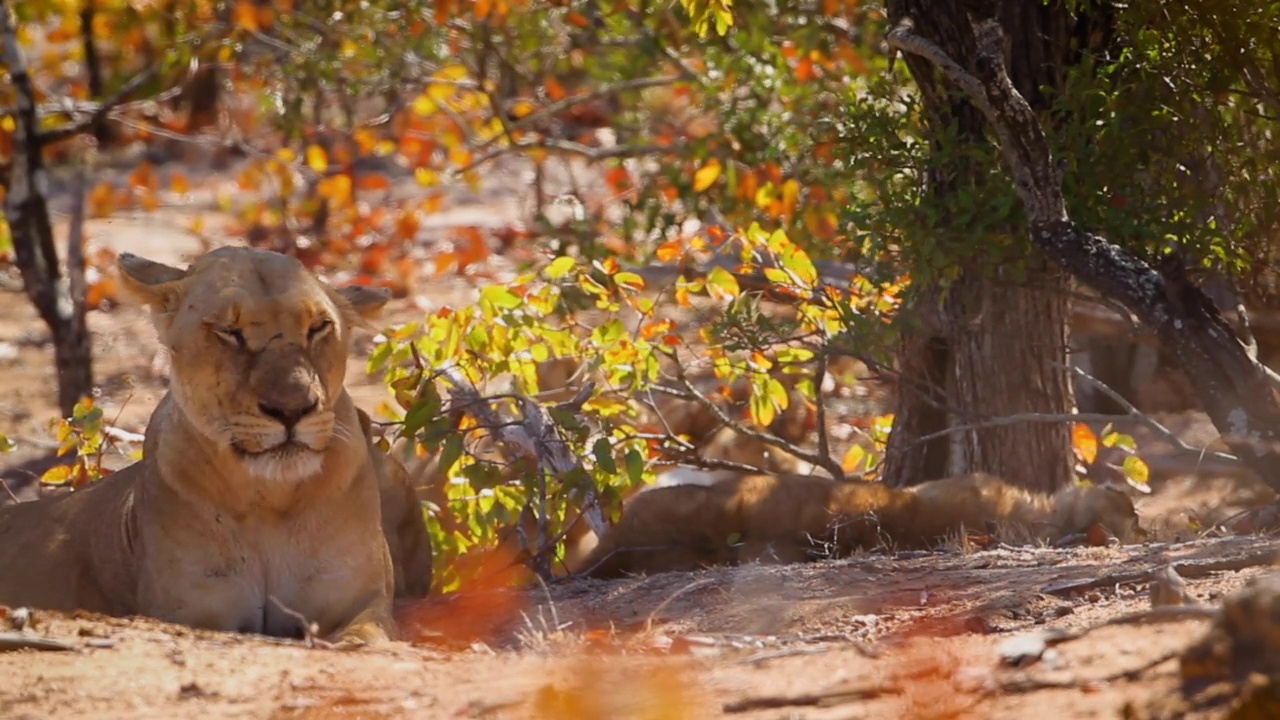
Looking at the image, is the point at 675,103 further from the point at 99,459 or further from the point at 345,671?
the point at 345,671

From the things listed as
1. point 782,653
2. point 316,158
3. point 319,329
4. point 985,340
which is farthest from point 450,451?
point 316,158

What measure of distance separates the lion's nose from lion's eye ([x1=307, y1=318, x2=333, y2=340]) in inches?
10.0

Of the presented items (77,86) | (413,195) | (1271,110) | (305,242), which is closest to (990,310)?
(1271,110)

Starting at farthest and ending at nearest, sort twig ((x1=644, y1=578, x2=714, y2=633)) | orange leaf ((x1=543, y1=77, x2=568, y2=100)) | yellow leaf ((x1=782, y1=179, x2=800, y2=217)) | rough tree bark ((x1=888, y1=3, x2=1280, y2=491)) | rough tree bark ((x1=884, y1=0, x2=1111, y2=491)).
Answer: orange leaf ((x1=543, y1=77, x2=568, y2=100))
yellow leaf ((x1=782, y1=179, x2=800, y2=217))
rough tree bark ((x1=884, y1=0, x2=1111, y2=491))
rough tree bark ((x1=888, y1=3, x2=1280, y2=491))
twig ((x1=644, y1=578, x2=714, y2=633))

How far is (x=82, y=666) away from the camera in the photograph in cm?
428

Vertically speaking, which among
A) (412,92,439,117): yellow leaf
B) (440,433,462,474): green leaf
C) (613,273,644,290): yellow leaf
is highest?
(412,92,439,117): yellow leaf

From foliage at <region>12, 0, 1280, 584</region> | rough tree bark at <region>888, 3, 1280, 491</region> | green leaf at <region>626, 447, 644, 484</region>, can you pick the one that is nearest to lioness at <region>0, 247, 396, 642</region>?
foliage at <region>12, 0, 1280, 584</region>

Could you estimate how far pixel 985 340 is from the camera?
7.16 m

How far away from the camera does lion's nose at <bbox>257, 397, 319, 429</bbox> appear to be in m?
5.01

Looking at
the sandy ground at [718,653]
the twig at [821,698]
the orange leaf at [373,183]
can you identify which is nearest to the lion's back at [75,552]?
the sandy ground at [718,653]

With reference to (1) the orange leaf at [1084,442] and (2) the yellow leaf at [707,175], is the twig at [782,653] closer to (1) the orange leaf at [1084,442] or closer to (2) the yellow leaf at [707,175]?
(1) the orange leaf at [1084,442]

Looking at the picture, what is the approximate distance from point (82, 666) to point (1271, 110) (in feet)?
14.3

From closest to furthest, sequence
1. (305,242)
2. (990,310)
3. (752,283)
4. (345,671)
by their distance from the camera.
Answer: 1. (345,671)
2. (990,310)
3. (752,283)
4. (305,242)

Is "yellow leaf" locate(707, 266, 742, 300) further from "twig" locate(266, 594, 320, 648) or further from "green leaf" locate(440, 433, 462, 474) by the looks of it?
"twig" locate(266, 594, 320, 648)
